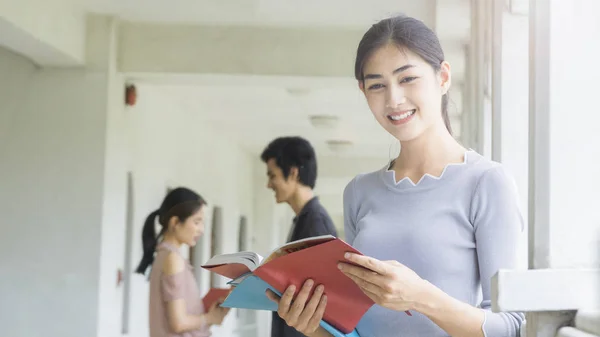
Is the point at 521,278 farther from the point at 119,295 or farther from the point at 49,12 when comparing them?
the point at 119,295

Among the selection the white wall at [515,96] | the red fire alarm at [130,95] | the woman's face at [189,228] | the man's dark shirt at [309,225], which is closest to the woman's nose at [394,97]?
the white wall at [515,96]

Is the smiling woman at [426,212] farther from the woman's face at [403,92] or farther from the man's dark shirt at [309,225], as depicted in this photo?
the man's dark shirt at [309,225]

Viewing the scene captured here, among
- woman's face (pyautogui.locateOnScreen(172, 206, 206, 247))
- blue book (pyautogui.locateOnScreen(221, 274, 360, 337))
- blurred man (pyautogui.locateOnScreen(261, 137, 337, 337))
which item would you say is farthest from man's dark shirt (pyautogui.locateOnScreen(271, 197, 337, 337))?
blue book (pyautogui.locateOnScreen(221, 274, 360, 337))

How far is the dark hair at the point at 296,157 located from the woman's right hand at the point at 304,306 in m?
2.05

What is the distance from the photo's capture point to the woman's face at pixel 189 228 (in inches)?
138

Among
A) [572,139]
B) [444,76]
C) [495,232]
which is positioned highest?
[444,76]

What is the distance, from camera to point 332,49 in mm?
4988

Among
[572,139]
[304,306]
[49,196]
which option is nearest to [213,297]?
[49,196]

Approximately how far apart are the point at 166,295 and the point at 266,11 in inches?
77.1

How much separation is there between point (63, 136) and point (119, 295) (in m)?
1.08

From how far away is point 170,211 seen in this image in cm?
361

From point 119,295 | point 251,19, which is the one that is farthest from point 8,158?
point 251,19

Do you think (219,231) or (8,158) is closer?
(8,158)

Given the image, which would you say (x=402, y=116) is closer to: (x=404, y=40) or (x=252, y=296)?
(x=404, y=40)
